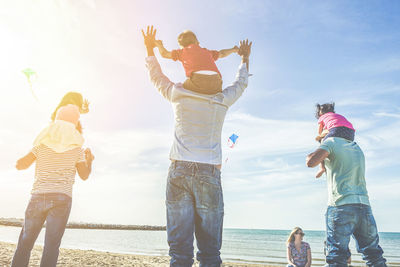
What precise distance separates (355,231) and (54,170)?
10.5 feet

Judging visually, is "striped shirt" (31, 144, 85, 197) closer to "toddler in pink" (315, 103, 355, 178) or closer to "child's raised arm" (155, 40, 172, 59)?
"child's raised arm" (155, 40, 172, 59)

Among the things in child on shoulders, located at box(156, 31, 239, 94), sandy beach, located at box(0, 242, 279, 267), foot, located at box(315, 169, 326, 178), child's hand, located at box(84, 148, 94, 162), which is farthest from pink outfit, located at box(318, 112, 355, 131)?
sandy beach, located at box(0, 242, 279, 267)

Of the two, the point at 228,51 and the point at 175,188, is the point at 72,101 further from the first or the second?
the point at 175,188

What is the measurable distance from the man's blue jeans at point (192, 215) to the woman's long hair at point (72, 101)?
1.83 meters

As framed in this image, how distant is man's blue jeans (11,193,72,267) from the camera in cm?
321

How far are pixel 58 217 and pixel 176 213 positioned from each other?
1514 millimetres

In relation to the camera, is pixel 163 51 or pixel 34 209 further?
pixel 34 209

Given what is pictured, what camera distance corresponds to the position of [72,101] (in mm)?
3781

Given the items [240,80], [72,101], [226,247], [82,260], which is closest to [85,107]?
[72,101]

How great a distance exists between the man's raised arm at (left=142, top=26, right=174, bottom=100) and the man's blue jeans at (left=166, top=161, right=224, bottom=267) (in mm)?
727

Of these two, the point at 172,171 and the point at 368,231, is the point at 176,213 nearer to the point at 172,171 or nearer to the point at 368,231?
the point at 172,171

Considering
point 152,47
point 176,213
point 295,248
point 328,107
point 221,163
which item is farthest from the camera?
point 295,248

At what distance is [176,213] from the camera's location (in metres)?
2.40

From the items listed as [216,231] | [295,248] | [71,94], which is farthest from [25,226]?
[295,248]
